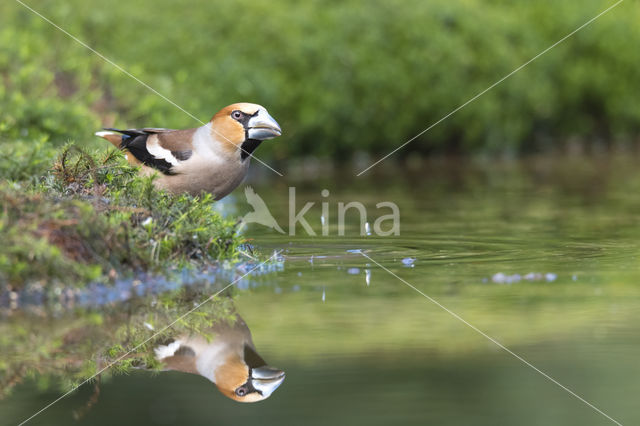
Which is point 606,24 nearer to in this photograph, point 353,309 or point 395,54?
point 395,54

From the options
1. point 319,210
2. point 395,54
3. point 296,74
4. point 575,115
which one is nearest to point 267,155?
point 296,74

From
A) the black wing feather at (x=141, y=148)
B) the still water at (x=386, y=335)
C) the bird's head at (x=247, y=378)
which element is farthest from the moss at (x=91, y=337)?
the black wing feather at (x=141, y=148)

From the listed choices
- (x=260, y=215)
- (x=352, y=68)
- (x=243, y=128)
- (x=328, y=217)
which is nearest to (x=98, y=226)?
(x=243, y=128)

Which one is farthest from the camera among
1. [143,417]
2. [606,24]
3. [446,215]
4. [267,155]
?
[606,24]

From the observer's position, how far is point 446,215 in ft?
38.8

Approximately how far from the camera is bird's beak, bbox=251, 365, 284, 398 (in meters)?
4.89

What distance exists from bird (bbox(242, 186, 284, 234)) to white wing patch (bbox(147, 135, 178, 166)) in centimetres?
182

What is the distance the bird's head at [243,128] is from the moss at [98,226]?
27.5 inches

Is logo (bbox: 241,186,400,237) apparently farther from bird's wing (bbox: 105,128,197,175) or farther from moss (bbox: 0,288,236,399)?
moss (bbox: 0,288,236,399)

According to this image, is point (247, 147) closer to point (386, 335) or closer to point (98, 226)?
point (98, 226)

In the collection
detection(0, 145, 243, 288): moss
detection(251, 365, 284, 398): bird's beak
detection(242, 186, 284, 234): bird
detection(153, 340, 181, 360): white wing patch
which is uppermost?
detection(242, 186, 284, 234): bird

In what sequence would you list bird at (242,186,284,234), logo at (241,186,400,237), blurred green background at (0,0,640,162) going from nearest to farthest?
1. logo at (241,186,400,237)
2. bird at (242,186,284,234)
3. blurred green background at (0,0,640,162)

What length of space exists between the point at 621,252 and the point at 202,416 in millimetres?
5119

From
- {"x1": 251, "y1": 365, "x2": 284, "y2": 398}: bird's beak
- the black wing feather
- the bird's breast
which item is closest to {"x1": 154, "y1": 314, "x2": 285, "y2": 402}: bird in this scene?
{"x1": 251, "y1": 365, "x2": 284, "y2": 398}: bird's beak
